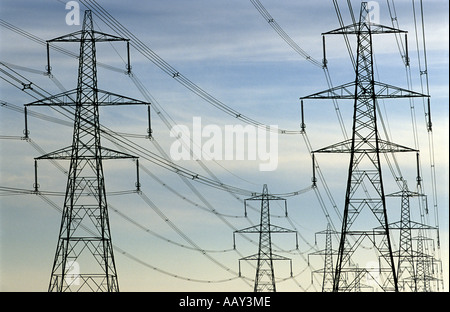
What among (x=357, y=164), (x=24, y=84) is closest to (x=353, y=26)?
(x=357, y=164)

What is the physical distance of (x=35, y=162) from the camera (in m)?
61.5

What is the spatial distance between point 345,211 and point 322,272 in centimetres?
5591
